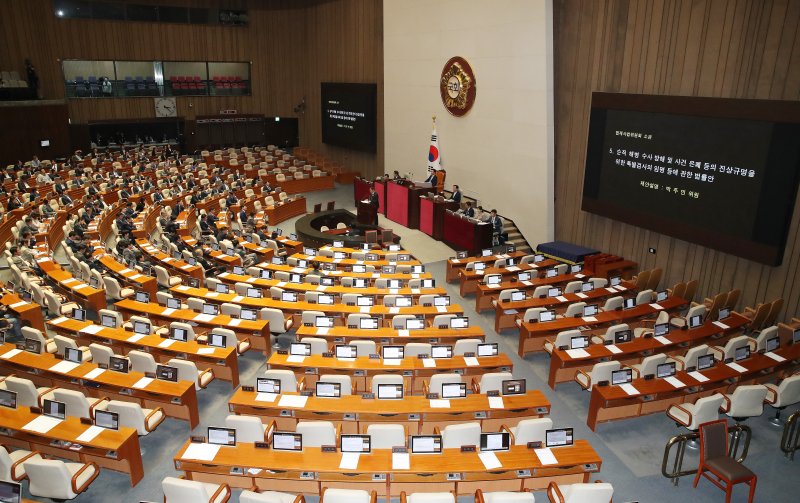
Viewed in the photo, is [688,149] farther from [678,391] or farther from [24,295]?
[24,295]

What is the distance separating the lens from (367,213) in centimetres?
2214

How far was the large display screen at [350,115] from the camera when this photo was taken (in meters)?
28.8

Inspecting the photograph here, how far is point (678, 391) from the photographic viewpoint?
32.1 ft

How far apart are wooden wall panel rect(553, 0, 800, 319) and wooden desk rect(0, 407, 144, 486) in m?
13.7

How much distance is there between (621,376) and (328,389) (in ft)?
16.3

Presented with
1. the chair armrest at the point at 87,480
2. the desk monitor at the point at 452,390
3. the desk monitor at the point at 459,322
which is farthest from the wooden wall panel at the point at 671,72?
the chair armrest at the point at 87,480

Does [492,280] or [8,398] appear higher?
[8,398]

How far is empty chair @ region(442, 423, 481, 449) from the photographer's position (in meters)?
7.72

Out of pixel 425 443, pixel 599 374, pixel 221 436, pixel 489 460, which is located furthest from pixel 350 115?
pixel 489 460

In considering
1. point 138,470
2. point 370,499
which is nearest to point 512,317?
point 370,499

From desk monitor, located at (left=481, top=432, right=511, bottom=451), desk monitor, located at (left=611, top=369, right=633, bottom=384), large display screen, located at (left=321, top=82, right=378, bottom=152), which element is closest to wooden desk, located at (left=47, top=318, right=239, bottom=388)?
desk monitor, located at (left=481, top=432, right=511, bottom=451)

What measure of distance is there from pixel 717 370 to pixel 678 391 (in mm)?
923

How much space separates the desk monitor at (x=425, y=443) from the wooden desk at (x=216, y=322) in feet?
17.0

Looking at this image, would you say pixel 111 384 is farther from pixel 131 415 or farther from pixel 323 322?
pixel 323 322
